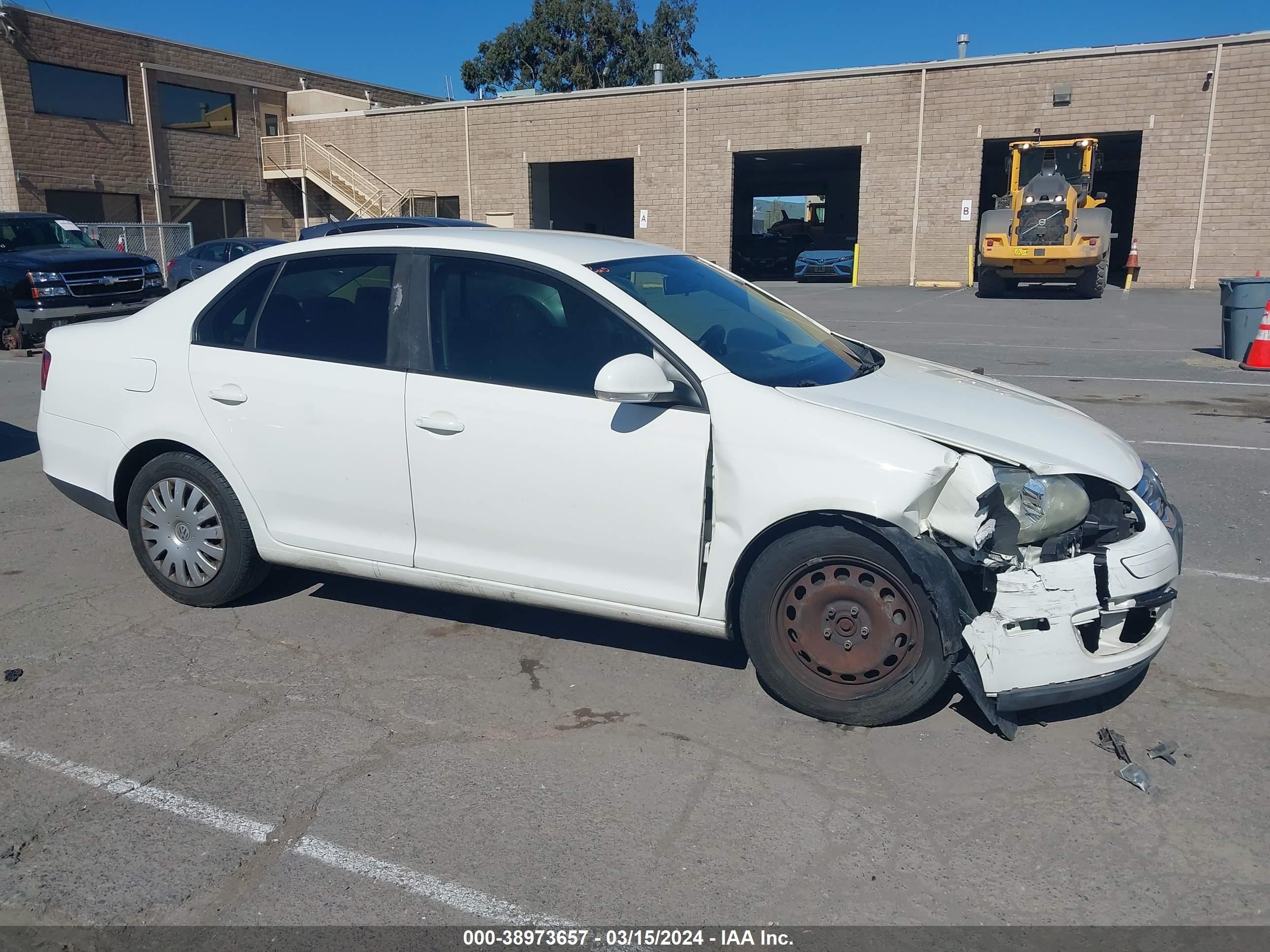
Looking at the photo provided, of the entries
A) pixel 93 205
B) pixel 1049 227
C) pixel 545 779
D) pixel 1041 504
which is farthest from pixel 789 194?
pixel 545 779

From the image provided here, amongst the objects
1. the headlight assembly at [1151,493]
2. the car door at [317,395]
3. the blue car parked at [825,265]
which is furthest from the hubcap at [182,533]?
→ the blue car parked at [825,265]

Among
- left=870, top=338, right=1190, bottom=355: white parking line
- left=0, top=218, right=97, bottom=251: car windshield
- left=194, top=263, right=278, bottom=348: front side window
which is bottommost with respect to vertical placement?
left=870, top=338, right=1190, bottom=355: white parking line

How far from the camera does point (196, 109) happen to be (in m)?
36.0

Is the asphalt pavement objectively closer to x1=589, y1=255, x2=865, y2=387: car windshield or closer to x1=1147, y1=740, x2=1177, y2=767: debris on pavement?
x1=1147, y1=740, x2=1177, y2=767: debris on pavement

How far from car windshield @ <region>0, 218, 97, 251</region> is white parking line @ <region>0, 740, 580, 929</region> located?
15.9 m

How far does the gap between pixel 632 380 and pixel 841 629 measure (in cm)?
118

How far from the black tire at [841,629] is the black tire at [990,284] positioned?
21.7 metres

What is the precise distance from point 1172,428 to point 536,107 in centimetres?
3007

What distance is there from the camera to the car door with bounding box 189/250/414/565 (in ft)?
14.2

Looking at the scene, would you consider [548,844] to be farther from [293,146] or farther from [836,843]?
[293,146]

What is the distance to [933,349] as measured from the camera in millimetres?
14812

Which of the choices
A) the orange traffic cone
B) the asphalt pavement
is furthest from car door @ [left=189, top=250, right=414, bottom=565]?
the orange traffic cone

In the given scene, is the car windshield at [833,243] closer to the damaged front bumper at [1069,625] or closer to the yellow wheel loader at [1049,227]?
the yellow wheel loader at [1049,227]

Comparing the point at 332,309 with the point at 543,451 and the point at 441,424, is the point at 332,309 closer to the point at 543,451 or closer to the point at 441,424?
the point at 441,424
